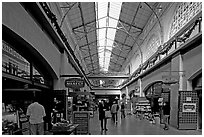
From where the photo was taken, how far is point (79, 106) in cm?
1822

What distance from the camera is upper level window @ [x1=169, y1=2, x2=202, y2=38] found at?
583 inches

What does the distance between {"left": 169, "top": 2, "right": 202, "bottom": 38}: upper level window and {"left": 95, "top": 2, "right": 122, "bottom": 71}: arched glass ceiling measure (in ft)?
17.2

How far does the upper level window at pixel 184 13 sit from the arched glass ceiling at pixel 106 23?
206 inches

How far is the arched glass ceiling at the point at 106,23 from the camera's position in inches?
933

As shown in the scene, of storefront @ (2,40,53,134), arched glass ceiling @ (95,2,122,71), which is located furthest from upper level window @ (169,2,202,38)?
storefront @ (2,40,53,134)

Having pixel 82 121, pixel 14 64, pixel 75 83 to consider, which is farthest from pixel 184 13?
pixel 14 64

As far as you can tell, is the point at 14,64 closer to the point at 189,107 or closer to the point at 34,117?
the point at 34,117

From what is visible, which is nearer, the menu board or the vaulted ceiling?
the menu board

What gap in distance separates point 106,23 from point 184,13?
40.7 ft

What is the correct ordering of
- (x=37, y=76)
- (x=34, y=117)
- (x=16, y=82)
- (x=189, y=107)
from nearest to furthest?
1. (x=34, y=117)
2. (x=16, y=82)
3. (x=37, y=76)
4. (x=189, y=107)

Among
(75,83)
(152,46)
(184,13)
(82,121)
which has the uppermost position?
(184,13)

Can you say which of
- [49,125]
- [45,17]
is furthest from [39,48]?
[49,125]

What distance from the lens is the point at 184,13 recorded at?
16.6m

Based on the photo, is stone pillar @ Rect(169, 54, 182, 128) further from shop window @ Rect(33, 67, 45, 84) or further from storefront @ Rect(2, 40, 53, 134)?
shop window @ Rect(33, 67, 45, 84)
